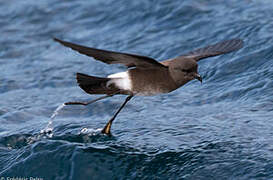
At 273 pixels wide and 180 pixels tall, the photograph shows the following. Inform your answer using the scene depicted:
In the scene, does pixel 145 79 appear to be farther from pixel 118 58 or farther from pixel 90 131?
pixel 90 131

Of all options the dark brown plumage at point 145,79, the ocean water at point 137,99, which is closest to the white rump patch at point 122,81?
the dark brown plumage at point 145,79

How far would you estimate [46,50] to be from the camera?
9.61 m

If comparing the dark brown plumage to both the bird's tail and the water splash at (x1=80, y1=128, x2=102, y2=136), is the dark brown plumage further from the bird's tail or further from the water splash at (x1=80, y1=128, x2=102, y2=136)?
the water splash at (x1=80, y1=128, x2=102, y2=136)

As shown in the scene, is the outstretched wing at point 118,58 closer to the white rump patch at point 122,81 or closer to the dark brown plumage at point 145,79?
the dark brown plumage at point 145,79

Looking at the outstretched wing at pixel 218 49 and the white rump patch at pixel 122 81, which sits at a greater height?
the outstretched wing at pixel 218 49

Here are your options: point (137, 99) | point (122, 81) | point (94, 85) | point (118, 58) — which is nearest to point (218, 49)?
point (122, 81)

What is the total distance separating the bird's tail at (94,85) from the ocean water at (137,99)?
583 mm

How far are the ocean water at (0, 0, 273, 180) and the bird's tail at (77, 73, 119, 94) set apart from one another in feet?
1.91

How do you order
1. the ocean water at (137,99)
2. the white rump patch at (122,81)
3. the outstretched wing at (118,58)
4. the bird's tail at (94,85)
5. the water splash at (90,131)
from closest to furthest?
the outstretched wing at (118,58), the ocean water at (137,99), the bird's tail at (94,85), the white rump patch at (122,81), the water splash at (90,131)

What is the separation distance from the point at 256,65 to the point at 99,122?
2516 millimetres

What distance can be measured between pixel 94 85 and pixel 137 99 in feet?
Answer: 5.96

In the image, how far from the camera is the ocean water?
527 centimetres

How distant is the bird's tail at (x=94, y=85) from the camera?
5.50 m

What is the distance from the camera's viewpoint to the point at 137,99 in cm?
738
